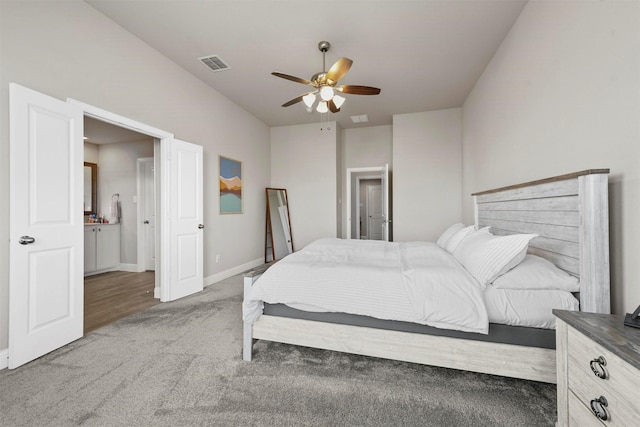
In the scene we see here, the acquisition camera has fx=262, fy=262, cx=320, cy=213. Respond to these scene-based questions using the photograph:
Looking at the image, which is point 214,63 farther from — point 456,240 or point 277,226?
point 456,240

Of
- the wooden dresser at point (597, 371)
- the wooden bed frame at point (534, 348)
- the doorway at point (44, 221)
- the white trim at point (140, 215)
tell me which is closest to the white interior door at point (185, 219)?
the doorway at point (44, 221)

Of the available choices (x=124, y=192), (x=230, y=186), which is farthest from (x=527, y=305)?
(x=124, y=192)

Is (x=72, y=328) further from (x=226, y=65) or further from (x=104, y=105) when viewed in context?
(x=226, y=65)

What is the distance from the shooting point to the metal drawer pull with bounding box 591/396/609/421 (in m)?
0.89

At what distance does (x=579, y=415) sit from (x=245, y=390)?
1587 mm

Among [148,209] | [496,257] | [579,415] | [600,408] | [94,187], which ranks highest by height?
[94,187]

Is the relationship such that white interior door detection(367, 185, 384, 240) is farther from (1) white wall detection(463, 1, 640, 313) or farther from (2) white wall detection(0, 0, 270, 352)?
(1) white wall detection(463, 1, 640, 313)

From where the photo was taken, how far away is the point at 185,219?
3.33 m

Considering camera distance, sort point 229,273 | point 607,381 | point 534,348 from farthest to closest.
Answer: point 229,273 < point 534,348 < point 607,381

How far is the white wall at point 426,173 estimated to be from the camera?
4.62m

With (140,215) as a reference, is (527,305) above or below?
below

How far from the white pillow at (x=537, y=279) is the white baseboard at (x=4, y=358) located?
325 cm

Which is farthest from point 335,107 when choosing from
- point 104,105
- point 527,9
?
point 104,105

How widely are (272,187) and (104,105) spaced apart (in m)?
3.43
